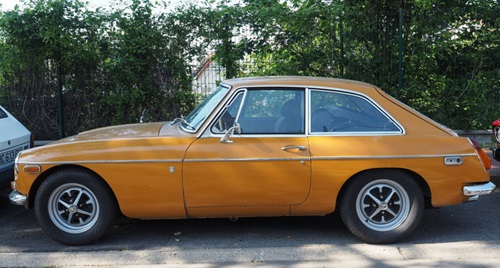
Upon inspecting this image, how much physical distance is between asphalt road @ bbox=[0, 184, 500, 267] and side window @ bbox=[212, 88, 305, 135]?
109 cm

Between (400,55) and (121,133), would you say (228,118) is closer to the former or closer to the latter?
(121,133)

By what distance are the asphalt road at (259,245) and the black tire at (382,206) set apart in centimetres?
13

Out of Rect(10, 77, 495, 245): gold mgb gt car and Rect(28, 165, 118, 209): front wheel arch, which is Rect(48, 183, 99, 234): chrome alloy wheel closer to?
Rect(10, 77, 495, 245): gold mgb gt car

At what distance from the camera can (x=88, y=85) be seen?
9.20 meters

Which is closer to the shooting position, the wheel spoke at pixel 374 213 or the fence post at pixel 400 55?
the wheel spoke at pixel 374 213

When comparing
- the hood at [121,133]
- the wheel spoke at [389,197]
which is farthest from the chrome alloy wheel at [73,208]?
the wheel spoke at [389,197]

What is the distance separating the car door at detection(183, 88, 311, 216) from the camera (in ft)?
14.3

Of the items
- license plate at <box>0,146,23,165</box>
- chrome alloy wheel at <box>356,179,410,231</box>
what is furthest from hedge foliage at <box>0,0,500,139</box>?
chrome alloy wheel at <box>356,179,410,231</box>

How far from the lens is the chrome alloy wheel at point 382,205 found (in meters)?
4.48

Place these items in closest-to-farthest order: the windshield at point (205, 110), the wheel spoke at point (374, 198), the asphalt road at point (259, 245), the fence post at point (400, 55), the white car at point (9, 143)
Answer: the asphalt road at point (259, 245) → the wheel spoke at point (374, 198) → the windshield at point (205, 110) → the white car at point (9, 143) → the fence post at point (400, 55)

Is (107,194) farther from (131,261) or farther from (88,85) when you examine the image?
(88,85)

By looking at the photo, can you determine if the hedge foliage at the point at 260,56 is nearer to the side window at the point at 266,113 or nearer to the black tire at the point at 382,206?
the side window at the point at 266,113

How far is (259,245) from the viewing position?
4586 mm

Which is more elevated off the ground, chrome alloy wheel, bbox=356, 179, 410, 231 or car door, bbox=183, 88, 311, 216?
car door, bbox=183, 88, 311, 216
